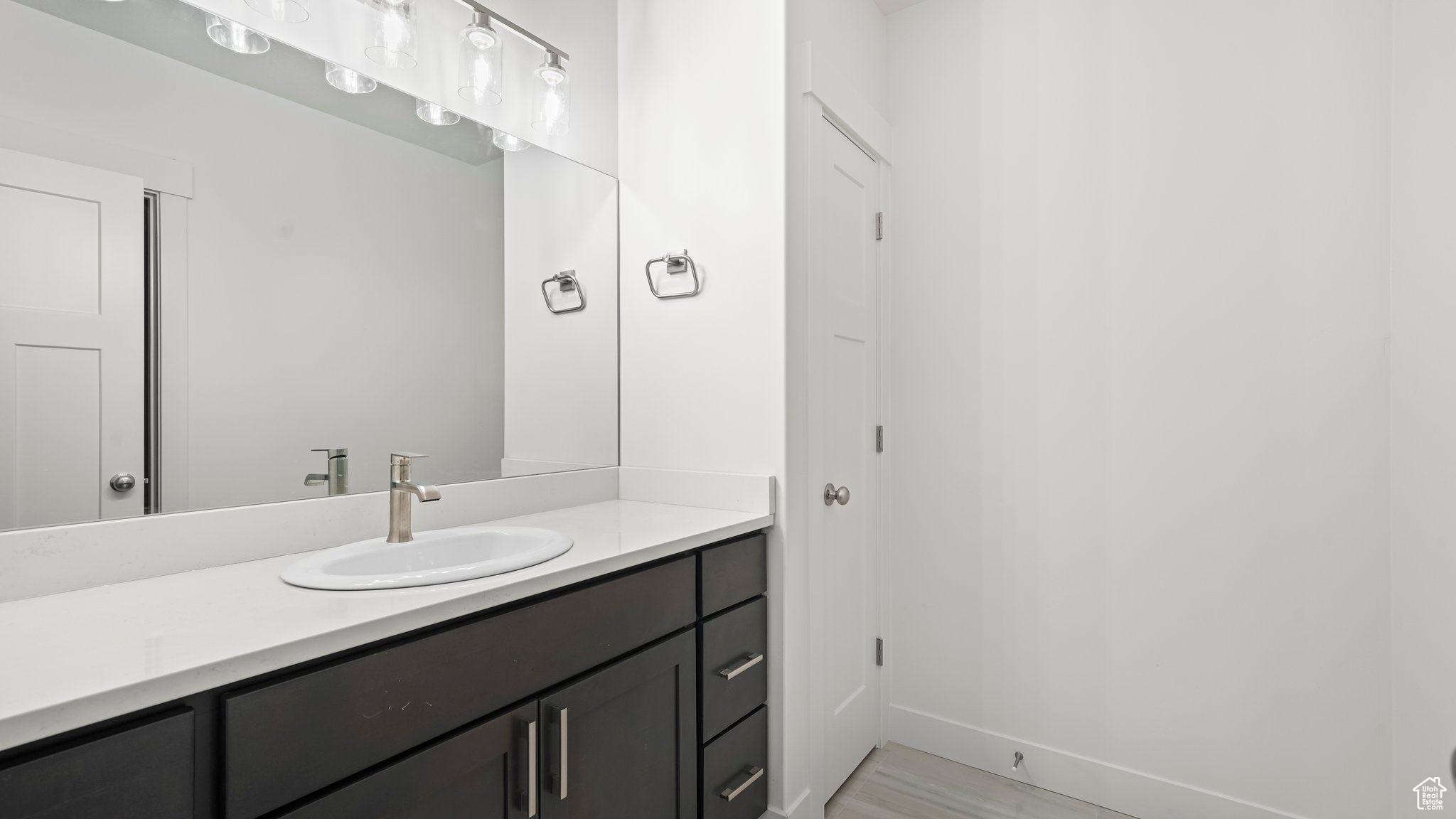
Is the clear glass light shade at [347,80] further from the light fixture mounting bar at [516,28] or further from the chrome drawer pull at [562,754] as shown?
the chrome drawer pull at [562,754]

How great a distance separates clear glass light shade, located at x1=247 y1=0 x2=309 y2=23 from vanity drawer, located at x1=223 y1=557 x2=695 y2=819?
3.64 feet

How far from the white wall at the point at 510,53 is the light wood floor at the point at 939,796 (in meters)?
2.03

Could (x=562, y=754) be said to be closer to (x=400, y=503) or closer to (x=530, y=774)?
(x=530, y=774)

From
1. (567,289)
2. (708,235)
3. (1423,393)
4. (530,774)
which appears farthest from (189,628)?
(1423,393)

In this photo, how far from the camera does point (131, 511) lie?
1072 mm

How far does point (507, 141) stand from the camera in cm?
169

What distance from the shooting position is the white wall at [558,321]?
1.75 meters

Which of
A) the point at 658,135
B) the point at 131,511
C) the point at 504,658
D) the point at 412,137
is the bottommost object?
the point at 504,658

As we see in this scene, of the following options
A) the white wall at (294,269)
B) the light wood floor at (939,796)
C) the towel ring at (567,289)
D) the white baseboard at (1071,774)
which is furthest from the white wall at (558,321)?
the white baseboard at (1071,774)

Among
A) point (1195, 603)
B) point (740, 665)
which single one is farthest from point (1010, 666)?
point (740, 665)

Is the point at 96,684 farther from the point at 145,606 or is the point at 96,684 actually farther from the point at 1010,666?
the point at 1010,666

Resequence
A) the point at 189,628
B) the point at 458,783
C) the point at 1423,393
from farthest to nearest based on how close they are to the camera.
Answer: the point at 1423,393
the point at 458,783
the point at 189,628

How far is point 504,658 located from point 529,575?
0.42 feet

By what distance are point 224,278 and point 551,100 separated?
918mm
